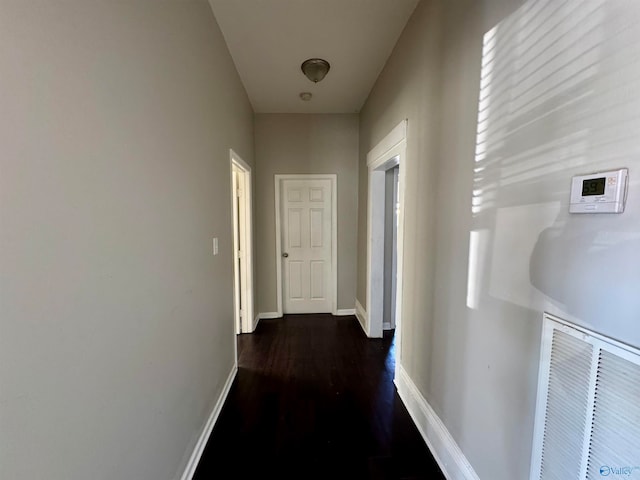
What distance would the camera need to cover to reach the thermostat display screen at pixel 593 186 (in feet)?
2.51

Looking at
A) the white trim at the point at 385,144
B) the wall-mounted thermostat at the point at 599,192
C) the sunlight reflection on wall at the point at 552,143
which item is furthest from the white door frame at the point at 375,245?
the wall-mounted thermostat at the point at 599,192

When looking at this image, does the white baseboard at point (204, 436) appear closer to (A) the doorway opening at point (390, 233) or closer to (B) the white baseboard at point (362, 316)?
(B) the white baseboard at point (362, 316)

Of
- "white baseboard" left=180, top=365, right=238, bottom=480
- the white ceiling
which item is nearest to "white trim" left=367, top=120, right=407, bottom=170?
the white ceiling

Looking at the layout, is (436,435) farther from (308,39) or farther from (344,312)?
(308,39)

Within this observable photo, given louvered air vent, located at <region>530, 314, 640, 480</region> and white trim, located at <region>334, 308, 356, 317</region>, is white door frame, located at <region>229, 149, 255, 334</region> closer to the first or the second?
white trim, located at <region>334, 308, 356, 317</region>

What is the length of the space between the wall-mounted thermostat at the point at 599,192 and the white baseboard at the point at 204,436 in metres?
2.02

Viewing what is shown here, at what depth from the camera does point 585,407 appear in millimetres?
784

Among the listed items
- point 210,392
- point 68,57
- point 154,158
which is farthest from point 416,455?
point 68,57

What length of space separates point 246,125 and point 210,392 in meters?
2.61

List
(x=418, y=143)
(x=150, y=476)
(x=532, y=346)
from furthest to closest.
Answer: (x=418, y=143)
(x=150, y=476)
(x=532, y=346)

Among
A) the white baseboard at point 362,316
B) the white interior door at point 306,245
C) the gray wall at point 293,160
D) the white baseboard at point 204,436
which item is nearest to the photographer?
the white baseboard at point 204,436

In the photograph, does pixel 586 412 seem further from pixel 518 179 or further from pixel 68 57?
pixel 68 57

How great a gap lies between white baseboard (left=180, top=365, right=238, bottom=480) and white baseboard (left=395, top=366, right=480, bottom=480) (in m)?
1.34

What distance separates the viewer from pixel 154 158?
47.4 inches
